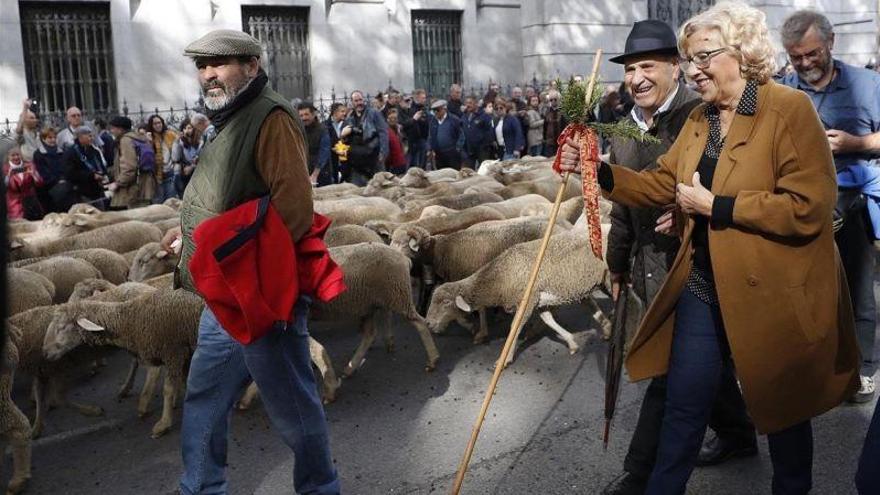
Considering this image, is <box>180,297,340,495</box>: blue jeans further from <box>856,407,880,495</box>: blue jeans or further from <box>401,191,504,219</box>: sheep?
<box>401,191,504,219</box>: sheep

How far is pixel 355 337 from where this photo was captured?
7176 millimetres

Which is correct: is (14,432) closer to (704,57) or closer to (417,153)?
(704,57)

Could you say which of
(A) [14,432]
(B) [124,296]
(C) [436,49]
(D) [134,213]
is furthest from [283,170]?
(C) [436,49]

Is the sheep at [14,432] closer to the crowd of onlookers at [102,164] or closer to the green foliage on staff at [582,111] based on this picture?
the green foliage on staff at [582,111]

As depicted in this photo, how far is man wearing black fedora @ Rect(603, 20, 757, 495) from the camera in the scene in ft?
12.2

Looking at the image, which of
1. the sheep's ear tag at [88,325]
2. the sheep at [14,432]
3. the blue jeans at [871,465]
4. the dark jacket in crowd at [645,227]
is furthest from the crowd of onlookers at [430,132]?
the blue jeans at [871,465]

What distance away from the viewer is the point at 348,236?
24.7ft

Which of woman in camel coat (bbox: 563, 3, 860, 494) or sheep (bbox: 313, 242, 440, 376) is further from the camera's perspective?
sheep (bbox: 313, 242, 440, 376)

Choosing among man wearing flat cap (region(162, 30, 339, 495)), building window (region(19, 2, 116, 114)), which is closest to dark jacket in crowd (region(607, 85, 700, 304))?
man wearing flat cap (region(162, 30, 339, 495))

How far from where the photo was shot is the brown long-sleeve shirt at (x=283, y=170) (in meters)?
3.30

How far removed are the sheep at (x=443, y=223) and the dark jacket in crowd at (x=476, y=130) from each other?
8.25m

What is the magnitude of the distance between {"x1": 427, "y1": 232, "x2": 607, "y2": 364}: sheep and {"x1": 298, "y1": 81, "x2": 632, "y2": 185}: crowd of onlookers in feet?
19.2

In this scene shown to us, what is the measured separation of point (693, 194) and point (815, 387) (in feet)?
2.64

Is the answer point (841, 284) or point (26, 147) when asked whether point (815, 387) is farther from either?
point (26, 147)
